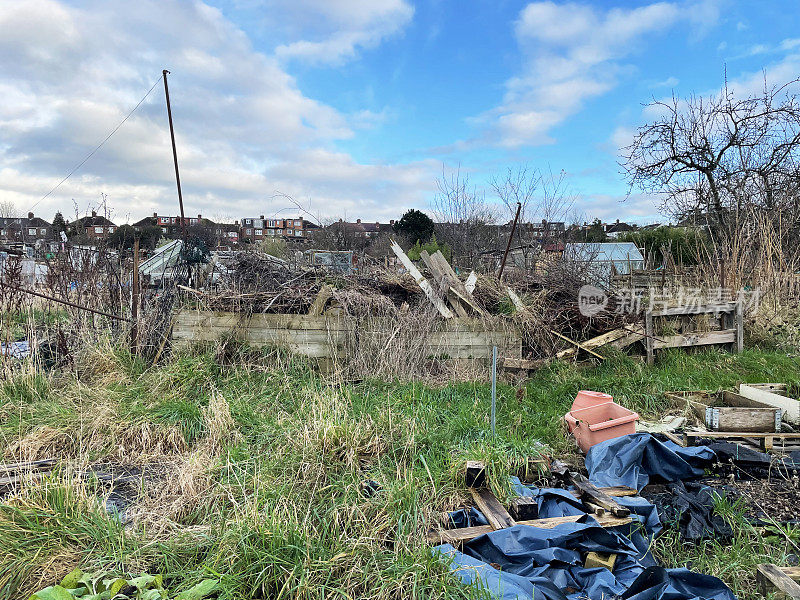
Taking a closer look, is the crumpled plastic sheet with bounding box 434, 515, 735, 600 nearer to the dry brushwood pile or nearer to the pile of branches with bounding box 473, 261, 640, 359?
the dry brushwood pile

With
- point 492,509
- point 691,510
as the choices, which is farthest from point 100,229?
point 691,510

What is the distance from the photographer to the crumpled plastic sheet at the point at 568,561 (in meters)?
2.39

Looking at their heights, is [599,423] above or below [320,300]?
below

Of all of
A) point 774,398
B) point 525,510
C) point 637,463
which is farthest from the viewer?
point 774,398

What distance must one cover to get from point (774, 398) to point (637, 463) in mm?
2419

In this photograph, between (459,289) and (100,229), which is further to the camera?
(100,229)

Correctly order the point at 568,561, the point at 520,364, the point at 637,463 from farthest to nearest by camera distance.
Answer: the point at 520,364, the point at 637,463, the point at 568,561

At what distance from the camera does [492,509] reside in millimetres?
3107

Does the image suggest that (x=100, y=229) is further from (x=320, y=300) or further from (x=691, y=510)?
(x=691, y=510)

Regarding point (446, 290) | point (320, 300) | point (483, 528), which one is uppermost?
point (446, 290)

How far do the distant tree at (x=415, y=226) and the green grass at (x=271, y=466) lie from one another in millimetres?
27075

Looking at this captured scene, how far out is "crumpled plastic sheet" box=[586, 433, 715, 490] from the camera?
12.5 feet

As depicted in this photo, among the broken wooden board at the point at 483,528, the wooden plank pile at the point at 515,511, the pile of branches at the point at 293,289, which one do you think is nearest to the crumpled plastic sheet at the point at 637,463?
the wooden plank pile at the point at 515,511

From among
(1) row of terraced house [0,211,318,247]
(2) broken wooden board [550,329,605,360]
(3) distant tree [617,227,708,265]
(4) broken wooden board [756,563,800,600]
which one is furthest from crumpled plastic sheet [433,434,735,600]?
(3) distant tree [617,227,708,265]
